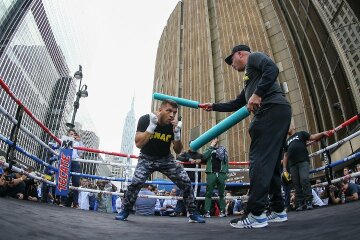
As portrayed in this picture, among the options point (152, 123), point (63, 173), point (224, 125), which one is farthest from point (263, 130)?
point (63, 173)

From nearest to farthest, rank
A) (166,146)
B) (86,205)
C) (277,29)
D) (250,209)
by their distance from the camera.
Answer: (250,209) < (166,146) < (86,205) < (277,29)

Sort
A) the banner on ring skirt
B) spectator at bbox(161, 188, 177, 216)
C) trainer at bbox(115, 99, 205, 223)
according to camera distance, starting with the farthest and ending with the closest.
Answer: spectator at bbox(161, 188, 177, 216) < the banner on ring skirt < trainer at bbox(115, 99, 205, 223)

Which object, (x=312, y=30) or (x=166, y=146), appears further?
(x=312, y=30)

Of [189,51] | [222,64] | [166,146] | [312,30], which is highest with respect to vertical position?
[189,51]

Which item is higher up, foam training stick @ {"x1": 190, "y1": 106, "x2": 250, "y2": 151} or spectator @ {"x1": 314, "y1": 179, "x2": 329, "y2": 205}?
foam training stick @ {"x1": 190, "y1": 106, "x2": 250, "y2": 151}

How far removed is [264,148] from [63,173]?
207 inches

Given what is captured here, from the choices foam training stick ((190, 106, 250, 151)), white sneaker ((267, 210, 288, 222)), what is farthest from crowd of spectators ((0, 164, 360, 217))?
foam training stick ((190, 106, 250, 151))

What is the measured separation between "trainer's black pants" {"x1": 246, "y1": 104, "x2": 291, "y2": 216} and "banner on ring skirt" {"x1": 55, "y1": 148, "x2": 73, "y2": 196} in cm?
504

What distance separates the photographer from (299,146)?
591 cm

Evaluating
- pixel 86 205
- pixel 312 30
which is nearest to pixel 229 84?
pixel 312 30

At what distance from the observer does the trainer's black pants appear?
114 inches

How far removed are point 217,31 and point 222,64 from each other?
470 cm

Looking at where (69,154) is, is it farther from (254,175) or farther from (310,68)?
(310,68)

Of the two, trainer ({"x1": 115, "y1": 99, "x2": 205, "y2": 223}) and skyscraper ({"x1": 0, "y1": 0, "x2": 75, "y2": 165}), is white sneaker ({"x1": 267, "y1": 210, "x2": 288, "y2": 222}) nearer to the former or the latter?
trainer ({"x1": 115, "y1": 99, "x2": 205, "y2": 223})
